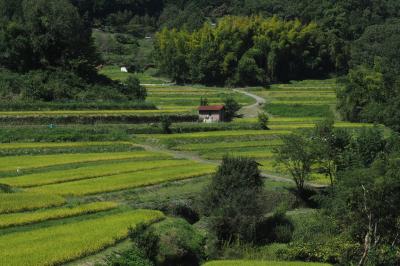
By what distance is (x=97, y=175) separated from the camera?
33.1 m

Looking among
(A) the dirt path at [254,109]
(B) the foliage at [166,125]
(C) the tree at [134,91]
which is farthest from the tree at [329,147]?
(C) the tree at [134,91]

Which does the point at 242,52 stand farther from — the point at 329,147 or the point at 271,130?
the point at 329,147

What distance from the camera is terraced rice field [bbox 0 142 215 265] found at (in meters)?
19.8

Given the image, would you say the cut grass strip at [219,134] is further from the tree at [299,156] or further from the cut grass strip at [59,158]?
the tree at [299,156]

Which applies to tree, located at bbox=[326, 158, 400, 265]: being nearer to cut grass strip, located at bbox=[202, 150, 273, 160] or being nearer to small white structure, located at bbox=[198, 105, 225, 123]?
cut grass strip, located at bbox=[202, 150, 273, 160]

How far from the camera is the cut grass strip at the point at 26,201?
24188 millimetres

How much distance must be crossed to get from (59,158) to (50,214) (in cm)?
1430

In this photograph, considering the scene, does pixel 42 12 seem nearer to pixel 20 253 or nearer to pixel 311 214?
pixel 311 214

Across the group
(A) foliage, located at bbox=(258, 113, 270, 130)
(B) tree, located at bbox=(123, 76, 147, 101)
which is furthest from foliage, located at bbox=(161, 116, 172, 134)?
(B) tree, located at bbox=(123, 76, 147, 101)

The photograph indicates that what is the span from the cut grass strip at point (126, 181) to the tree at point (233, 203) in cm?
467

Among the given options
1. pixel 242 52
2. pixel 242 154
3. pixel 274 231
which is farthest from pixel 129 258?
pixel 242 52

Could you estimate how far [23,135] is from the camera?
143 feet

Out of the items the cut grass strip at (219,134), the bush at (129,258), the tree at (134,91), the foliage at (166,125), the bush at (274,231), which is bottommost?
the bush at (274,231)

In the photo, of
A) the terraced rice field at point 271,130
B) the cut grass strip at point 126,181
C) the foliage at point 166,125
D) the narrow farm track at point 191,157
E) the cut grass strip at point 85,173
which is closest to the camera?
the cut grass strip at point 126,181
